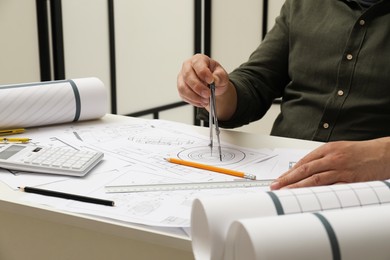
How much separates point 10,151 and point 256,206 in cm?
59

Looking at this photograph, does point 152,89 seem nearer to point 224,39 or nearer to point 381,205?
point 224,39

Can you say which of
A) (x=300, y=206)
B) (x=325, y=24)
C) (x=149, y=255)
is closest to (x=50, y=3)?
(x=325, y=24)

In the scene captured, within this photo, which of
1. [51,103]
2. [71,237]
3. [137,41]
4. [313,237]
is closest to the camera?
[313,237]

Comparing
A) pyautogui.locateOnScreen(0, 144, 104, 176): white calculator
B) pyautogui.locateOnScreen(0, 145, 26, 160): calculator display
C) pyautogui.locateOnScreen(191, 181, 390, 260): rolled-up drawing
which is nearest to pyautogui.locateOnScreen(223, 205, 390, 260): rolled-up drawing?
pyautogui.locateOnScreen(191, 181, 390, 260): rolled-up drawing

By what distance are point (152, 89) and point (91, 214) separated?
2105mm

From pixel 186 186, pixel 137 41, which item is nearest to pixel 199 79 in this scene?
pixel 186 186

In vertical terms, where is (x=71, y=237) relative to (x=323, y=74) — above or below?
below

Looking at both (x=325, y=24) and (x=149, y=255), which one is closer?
(x=149, y=255)

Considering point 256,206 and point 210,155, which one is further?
point 210,155

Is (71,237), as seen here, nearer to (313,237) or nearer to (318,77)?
(313,237)

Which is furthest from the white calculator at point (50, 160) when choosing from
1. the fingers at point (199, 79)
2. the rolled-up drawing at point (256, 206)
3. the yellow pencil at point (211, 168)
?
the rolled-up drawing at point (256, 206)

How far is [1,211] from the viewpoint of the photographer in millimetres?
785

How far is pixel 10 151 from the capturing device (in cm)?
95

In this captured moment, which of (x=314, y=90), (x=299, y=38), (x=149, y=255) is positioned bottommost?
(x=149, y=255)
